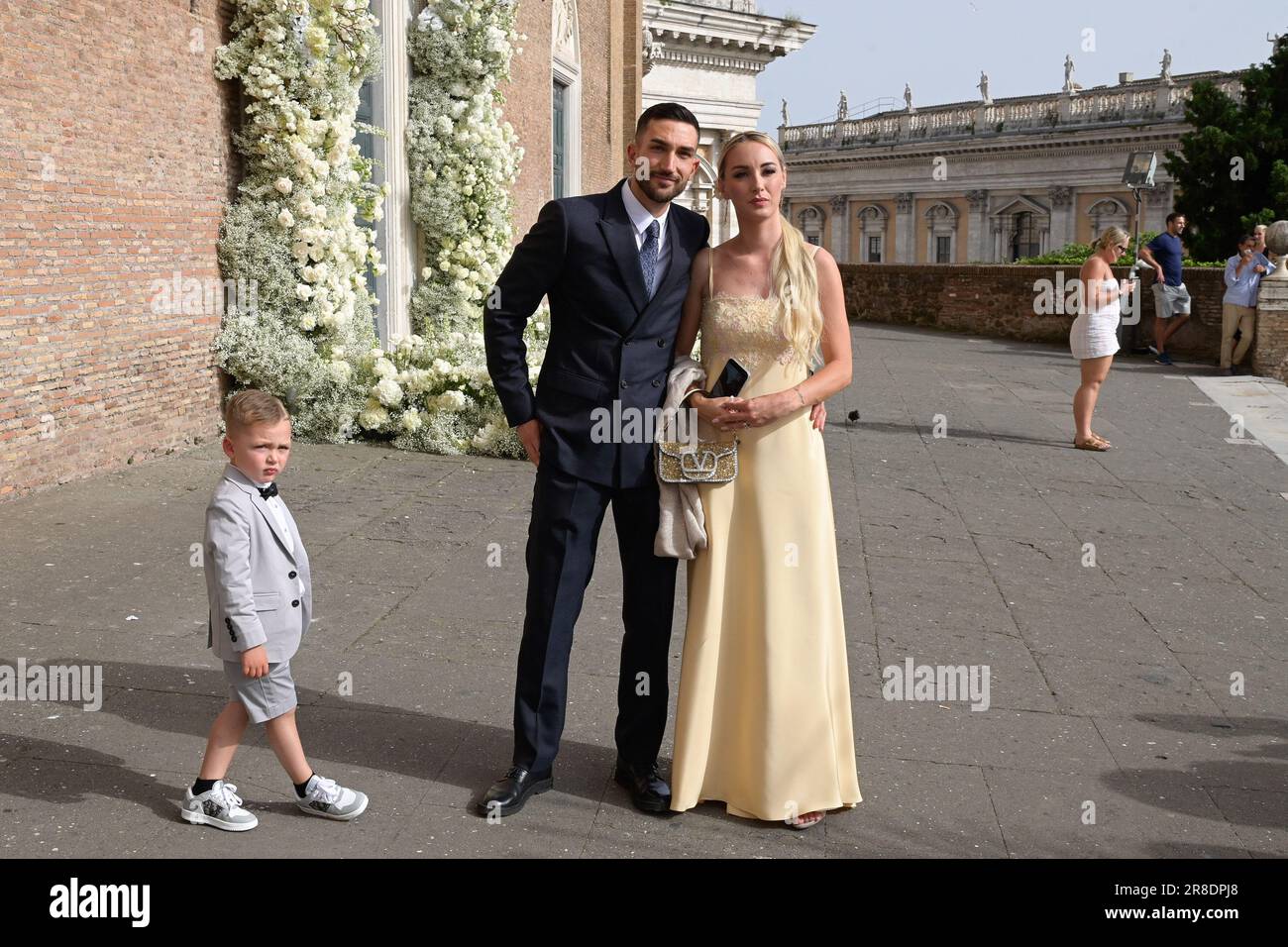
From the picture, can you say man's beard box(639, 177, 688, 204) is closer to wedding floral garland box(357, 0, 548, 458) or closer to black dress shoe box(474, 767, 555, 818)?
black dress shoe box(474, 767, 555, 818)

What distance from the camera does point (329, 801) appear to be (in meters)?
3.79

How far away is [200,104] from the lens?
9.77 meters

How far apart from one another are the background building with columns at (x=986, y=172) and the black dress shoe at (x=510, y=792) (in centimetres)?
6240

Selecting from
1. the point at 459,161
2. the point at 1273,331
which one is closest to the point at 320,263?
the point at 459,161

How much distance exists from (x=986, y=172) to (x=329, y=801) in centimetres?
7497

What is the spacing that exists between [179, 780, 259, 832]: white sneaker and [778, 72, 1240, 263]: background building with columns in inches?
2475

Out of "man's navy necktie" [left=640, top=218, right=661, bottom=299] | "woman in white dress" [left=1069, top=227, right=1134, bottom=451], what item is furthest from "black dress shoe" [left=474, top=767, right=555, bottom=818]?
"woman in white dress" [left=1069, top=227, right=1134, bottom=451]

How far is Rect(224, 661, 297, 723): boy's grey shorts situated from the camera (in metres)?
3.69

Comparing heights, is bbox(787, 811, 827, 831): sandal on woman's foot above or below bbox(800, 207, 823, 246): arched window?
below

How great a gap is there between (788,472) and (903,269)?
2648 cm

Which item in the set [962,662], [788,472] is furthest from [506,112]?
[788,472]

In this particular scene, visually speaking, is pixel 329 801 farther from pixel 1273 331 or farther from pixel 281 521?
pixel 1273 331

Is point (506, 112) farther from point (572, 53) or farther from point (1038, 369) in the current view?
point (1038, 369)

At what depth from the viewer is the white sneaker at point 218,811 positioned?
3.70 metres
